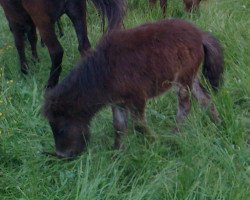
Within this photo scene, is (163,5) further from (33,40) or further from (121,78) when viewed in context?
(121,78)

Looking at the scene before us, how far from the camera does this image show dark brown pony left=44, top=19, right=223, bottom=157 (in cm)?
384

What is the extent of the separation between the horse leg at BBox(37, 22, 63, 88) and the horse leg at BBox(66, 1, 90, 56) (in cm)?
21

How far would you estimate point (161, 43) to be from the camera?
3.90 meters

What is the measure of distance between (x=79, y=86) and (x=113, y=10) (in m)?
1.17

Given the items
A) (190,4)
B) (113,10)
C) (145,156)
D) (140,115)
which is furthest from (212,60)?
(190,4)

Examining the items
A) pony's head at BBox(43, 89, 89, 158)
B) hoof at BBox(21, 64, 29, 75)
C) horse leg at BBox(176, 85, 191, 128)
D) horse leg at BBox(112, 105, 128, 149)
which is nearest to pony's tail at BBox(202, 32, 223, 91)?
horse leg at BBox(176, 85, 191, 128)

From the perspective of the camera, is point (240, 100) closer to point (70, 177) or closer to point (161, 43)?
point (161, 43)

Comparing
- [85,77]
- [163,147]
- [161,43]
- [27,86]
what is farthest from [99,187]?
[27,86]

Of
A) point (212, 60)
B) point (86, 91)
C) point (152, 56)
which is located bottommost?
point (212, 60)

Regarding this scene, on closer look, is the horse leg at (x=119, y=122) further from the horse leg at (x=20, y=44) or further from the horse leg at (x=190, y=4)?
the horse leg at (x=190, y=4)

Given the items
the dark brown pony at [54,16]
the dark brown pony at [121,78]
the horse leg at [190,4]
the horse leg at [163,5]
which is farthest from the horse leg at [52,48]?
the horse leg at [190,4]

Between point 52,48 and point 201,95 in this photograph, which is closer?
point 201,95

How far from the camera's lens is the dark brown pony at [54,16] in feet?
15.8

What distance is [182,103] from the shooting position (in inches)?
165
